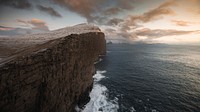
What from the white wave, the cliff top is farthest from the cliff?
the white wave

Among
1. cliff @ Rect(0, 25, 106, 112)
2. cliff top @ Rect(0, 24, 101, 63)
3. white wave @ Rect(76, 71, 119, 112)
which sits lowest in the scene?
white wave @ Rect(76, 71, 119, 112)

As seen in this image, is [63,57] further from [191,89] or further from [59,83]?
[191,89]

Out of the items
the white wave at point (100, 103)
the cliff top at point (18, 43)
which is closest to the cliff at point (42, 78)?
the cliff top at point (18, 43)

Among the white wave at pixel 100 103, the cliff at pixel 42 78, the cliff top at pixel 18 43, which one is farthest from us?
the white wave at pixel 100 103

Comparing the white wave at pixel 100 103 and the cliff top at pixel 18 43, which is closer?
the cliff top at pixel 18 43

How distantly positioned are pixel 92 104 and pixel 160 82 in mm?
31511

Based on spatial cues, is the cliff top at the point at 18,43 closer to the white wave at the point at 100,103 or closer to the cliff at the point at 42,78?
the cliff at the point at 42,78

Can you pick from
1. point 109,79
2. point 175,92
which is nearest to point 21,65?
point 109,79

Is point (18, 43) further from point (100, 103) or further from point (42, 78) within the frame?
point (100, 103)

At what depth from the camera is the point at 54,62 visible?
20.9 meters

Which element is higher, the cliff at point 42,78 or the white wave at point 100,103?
the cliff at point 42,78

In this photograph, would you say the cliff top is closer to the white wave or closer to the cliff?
the cliff

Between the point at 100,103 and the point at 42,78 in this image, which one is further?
the point at 100,103

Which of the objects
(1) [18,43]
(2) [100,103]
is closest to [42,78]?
(1) [18,43]
